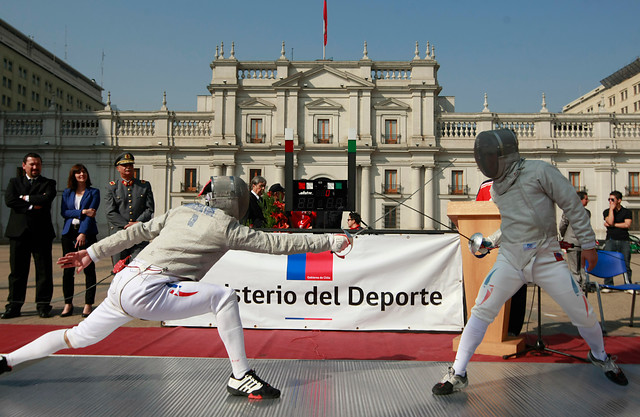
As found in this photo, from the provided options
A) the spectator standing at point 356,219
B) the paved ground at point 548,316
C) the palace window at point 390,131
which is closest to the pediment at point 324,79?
the palace window at point 390,131

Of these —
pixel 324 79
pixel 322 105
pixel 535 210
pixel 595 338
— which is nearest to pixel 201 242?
pixel 535 210

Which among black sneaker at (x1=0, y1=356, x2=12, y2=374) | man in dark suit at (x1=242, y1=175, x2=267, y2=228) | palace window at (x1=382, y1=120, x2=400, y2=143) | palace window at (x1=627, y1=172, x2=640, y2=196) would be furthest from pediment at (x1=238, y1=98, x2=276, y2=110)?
black sneaker at (x1=0, y1=356, x2=12, y2=374)

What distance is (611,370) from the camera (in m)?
3.54

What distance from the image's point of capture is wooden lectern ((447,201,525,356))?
476 cm

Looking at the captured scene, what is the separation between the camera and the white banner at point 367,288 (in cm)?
577

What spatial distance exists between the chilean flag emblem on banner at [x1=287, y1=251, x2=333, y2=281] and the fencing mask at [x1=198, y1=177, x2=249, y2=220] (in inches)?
105

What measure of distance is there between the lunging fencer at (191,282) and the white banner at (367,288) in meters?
2.58

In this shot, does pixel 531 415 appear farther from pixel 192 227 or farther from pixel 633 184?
pixel 633 184

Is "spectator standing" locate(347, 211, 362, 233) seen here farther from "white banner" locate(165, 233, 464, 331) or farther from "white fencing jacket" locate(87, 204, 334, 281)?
"white fencing jacket" locate(87, 204, 334, 281)

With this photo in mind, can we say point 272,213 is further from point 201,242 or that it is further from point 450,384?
point 450,384

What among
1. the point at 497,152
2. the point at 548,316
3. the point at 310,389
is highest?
the point at 497,152

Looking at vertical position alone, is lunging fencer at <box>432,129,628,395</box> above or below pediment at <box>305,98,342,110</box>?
below

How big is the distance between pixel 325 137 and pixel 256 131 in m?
5.82

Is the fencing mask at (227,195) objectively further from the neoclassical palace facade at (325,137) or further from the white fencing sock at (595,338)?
the neoclassical palace facade at (325,137)
